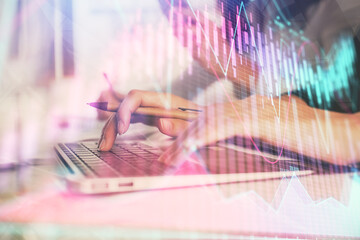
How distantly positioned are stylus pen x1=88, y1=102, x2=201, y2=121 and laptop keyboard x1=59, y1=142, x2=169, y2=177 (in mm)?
77

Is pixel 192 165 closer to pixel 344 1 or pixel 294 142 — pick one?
pixel 294 142

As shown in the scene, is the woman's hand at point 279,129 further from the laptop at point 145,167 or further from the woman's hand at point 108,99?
the woman's hand at point 108,99

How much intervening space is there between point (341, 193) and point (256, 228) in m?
0.45

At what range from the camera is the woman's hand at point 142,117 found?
56cm

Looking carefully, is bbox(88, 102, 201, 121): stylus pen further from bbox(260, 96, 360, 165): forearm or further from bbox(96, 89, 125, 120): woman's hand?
bbox(260, 96, 360, 165): forearm

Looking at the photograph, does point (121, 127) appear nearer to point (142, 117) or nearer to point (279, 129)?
point (142, 117)

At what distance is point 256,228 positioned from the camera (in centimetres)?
62

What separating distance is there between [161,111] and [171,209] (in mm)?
223

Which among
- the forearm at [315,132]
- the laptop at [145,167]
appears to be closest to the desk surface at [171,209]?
the laptop at [145,167]

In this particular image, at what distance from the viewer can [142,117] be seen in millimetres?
596

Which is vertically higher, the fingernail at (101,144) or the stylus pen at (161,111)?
the stylus pen at (161,111)

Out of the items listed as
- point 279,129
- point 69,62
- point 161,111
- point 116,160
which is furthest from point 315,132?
point 69,62

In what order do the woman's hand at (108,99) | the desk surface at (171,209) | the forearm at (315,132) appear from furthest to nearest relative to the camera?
1. the forearm at (315,132)
2. the woman's hand at (108,99)
3. the desk surface at (171,209)

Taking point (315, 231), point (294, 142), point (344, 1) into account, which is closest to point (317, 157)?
point (294, 142)
